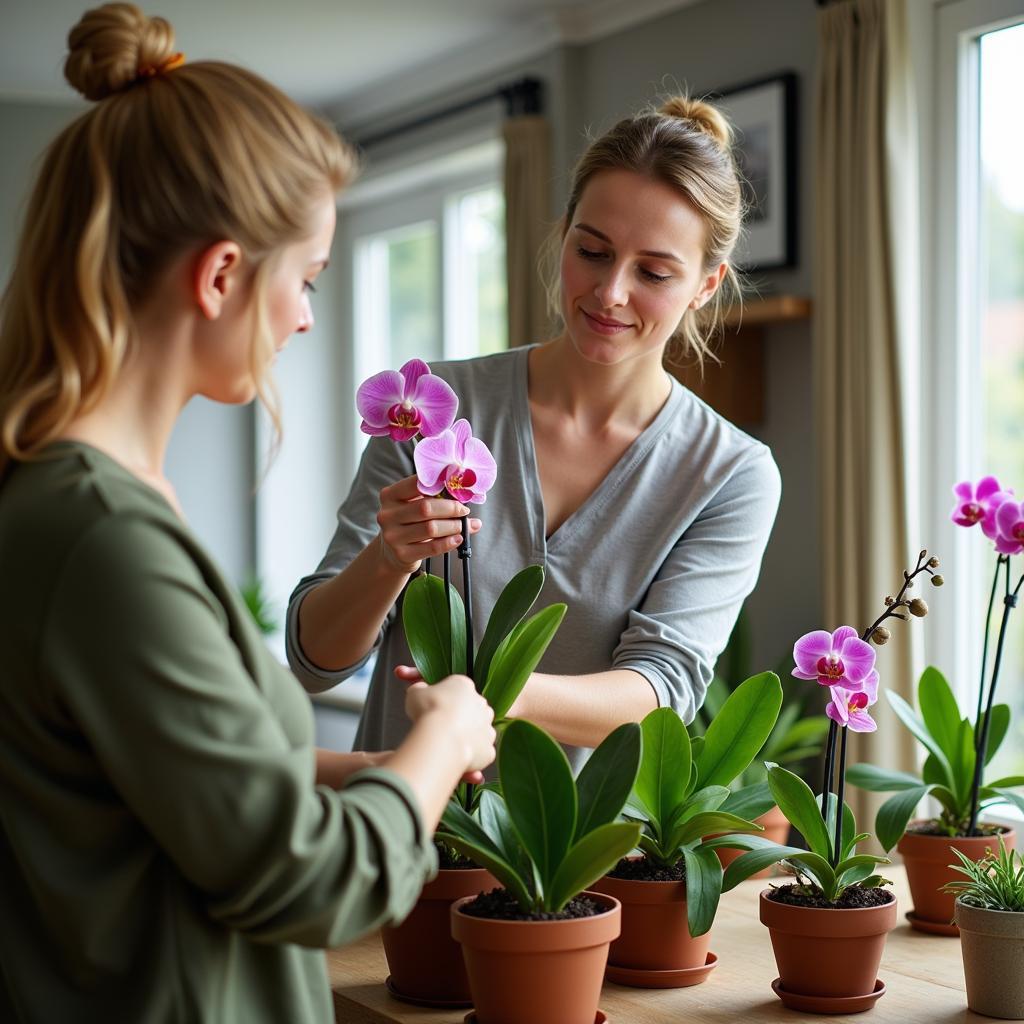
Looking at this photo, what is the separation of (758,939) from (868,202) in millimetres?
2498

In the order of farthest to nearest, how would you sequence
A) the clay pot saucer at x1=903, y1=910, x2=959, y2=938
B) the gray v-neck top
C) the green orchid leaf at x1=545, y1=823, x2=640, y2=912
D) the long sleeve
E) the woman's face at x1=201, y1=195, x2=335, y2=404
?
1. the gray v-neck top
2. the clay pot saucer at x1=903, y1=910, x2=959, y2=938
3. the green orchid leaf at x1=545, y1=823, x2=640, y2=912
4. the woman's face at x1=201, y1=195, x2=335, y2=404
5. the long sleeve

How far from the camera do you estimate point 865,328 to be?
143 inches

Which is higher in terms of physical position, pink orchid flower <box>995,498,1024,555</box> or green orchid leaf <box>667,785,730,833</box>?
pink orchid flower <box>995,498,1024,555</box>

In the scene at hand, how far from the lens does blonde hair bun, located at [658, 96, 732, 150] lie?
6.14 feet

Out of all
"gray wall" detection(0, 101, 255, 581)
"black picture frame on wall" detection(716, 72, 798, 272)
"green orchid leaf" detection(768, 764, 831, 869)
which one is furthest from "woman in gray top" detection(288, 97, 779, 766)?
"gray wall" detection(0, 101, 255, 581)

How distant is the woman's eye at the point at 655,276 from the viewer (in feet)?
5.75

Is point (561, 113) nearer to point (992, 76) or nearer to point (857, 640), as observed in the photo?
point (992, 76)

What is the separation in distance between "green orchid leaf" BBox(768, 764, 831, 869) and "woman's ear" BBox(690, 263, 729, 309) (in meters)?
0.72

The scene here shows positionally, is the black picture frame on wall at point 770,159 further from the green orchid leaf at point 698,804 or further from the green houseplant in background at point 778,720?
the green orchid leaf at point 698,804

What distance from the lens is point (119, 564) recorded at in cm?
86

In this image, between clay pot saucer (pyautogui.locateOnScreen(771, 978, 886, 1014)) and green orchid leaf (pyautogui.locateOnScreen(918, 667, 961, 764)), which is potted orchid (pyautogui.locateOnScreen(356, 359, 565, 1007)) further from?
green orchid leaf (pyautogui.locateOnScreen(918, 667, 961, 764))

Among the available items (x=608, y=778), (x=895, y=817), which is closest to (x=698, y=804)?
(x=608, y=778)

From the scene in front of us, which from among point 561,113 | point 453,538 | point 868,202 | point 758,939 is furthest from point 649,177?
point 561,113

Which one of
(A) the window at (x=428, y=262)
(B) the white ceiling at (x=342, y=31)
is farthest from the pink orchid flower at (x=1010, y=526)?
(A) the window at (x=428, y=262)
